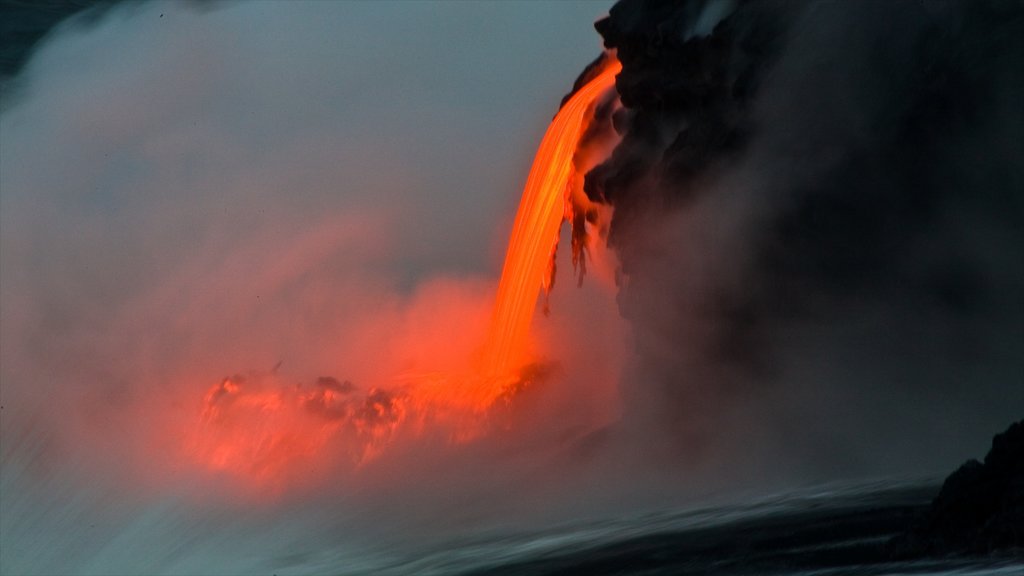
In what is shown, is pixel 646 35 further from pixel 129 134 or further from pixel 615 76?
pixel 129 134

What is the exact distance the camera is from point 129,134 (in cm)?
2580

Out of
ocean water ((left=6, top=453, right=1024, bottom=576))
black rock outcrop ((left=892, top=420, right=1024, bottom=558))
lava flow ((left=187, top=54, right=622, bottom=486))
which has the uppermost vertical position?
lava flow ((left=187, top=54, right=622, bottom=486))

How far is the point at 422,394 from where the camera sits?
64.4ft

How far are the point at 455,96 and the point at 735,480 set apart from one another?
12001 millimetres

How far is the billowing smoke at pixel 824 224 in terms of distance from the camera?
13.9 metres

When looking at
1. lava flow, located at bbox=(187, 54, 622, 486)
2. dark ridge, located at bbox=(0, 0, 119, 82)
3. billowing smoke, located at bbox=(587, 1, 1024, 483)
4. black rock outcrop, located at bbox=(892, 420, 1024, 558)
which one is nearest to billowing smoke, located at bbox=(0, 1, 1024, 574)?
billowing smoke, located at bbox=(587, 1, 1024, 483)

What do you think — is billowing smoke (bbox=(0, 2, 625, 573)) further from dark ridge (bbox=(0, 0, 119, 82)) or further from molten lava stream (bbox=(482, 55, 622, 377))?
molten lava stream (bbox=(482, 55, 622, 377))

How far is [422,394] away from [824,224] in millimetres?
6302

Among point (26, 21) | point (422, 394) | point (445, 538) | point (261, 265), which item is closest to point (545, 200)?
point (445, 538)

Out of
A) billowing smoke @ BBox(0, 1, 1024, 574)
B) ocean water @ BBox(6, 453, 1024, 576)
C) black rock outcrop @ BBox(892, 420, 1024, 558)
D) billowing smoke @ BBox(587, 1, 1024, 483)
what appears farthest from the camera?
billowing smoke @ BBox(0, 1, 1024, 574)

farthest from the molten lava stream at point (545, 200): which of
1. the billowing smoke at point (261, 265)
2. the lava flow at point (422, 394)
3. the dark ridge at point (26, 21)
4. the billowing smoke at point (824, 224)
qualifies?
the dark ridge at point (26, 21)

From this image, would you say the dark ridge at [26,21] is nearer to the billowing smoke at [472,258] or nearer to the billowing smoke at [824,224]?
the billowing smoke at [472,258]

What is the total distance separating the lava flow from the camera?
674 inches

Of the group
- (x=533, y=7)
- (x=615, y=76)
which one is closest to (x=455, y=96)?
(x=533, y=7)
